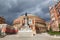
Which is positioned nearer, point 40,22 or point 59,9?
point 59,9

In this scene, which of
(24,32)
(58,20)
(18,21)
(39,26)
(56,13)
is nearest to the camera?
(24,32)

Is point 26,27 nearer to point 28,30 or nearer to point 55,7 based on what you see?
point 28,30

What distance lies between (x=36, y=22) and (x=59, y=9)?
91.7ft

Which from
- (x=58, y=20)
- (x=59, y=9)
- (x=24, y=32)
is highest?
(x=59, y=9)

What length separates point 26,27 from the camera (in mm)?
54281

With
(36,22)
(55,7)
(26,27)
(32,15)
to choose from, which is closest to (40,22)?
(36,22)

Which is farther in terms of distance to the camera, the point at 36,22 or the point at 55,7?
the point at 36,22

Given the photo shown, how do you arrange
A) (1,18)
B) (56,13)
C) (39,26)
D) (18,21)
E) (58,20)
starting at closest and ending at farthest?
(58,20)
(56,13)
(39,26)
(18,21)
(1,18)

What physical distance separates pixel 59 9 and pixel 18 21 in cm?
3882

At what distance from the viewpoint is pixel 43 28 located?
10281 centimetres

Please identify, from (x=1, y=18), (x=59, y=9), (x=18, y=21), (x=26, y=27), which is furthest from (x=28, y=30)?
(x=1, y=18)

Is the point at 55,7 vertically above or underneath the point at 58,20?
above

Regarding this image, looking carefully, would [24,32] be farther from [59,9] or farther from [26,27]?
[59,9]

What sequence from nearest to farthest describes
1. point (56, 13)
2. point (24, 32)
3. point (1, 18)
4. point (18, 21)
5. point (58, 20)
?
1. point (24, 32)
2. point (58, 20)
3. point (56, 13)
4. point (18, 21)
5. point (1, 18)
